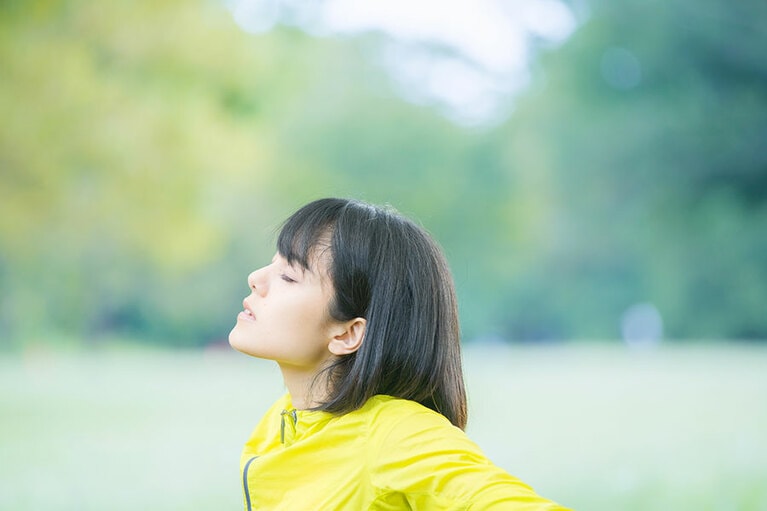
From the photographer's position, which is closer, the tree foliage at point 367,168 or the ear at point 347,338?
the ear at point 347,338

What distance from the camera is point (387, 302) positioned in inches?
38.4

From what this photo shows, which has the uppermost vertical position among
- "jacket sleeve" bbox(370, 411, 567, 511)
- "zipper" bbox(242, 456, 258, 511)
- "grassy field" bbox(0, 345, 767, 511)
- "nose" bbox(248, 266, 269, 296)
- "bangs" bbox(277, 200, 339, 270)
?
"bangs" bbox(277, 200, 339, 270)

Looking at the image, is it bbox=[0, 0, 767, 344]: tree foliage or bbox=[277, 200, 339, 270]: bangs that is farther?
bbox=[0, 0, 767, 344]: tree foliage

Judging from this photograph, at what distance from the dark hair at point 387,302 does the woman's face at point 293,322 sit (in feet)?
0.04

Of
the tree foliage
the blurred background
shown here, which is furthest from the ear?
the tree foliage

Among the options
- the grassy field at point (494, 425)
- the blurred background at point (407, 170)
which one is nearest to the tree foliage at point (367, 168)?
the blurred background at point (407, 170)

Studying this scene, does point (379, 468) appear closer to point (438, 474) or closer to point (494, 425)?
point (438, 474)

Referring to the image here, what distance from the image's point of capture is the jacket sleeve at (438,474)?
774 mm

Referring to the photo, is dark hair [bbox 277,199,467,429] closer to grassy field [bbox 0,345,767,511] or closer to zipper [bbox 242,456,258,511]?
zipper [bbox 242,456,258,511]

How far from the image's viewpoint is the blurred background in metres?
4.11

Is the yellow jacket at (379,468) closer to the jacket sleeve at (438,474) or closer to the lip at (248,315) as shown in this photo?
the jacket sleeve at (438,474)

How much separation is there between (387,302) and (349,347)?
7 cm

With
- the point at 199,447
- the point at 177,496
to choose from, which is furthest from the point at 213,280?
the point at 177,496

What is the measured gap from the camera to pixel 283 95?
4480mm
